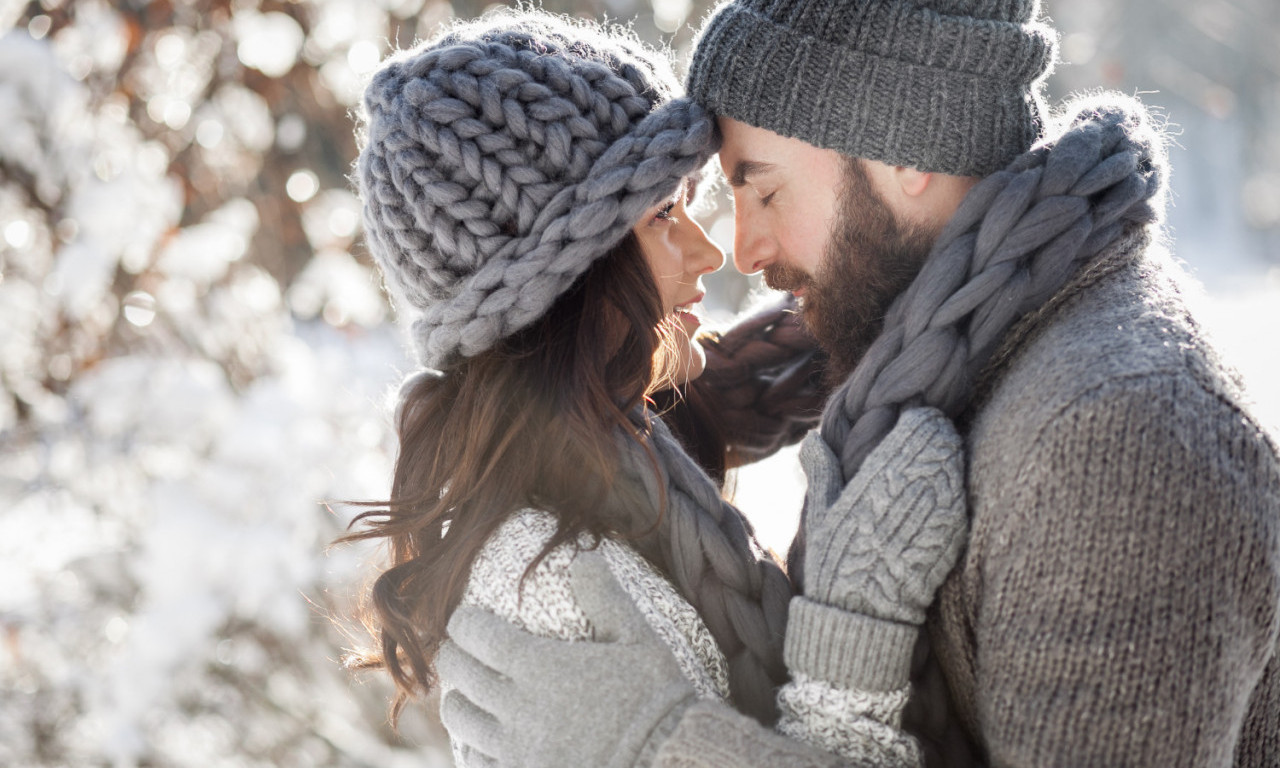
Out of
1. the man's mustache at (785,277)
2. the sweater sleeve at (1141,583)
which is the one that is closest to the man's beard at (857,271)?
the man's mustache at (785,277)

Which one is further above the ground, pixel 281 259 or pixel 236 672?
pixel 281 259

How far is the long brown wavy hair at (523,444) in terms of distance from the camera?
5.04 feet

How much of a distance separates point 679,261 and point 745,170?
0.19 meters

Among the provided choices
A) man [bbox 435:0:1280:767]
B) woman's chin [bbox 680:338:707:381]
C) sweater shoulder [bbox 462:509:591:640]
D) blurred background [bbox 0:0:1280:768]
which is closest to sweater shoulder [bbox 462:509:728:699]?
sweater shoulder [bbox 462:509:591:640]

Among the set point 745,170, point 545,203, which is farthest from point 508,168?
point 745,170

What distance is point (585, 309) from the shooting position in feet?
5.29

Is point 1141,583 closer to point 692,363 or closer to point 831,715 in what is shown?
point 831,715

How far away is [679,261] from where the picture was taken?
67.5 inches

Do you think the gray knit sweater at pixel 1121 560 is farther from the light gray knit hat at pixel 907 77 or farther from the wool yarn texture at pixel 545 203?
the light gray knit hat at pixel 907 77

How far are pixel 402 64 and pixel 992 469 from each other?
111 cm

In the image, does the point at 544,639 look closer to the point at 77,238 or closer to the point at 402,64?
the point at 402,64

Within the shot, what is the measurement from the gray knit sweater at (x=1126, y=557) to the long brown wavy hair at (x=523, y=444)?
58 cm

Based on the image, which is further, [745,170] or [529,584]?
[745,170]

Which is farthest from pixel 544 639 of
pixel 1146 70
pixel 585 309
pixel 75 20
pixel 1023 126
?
pixel 1146 70
